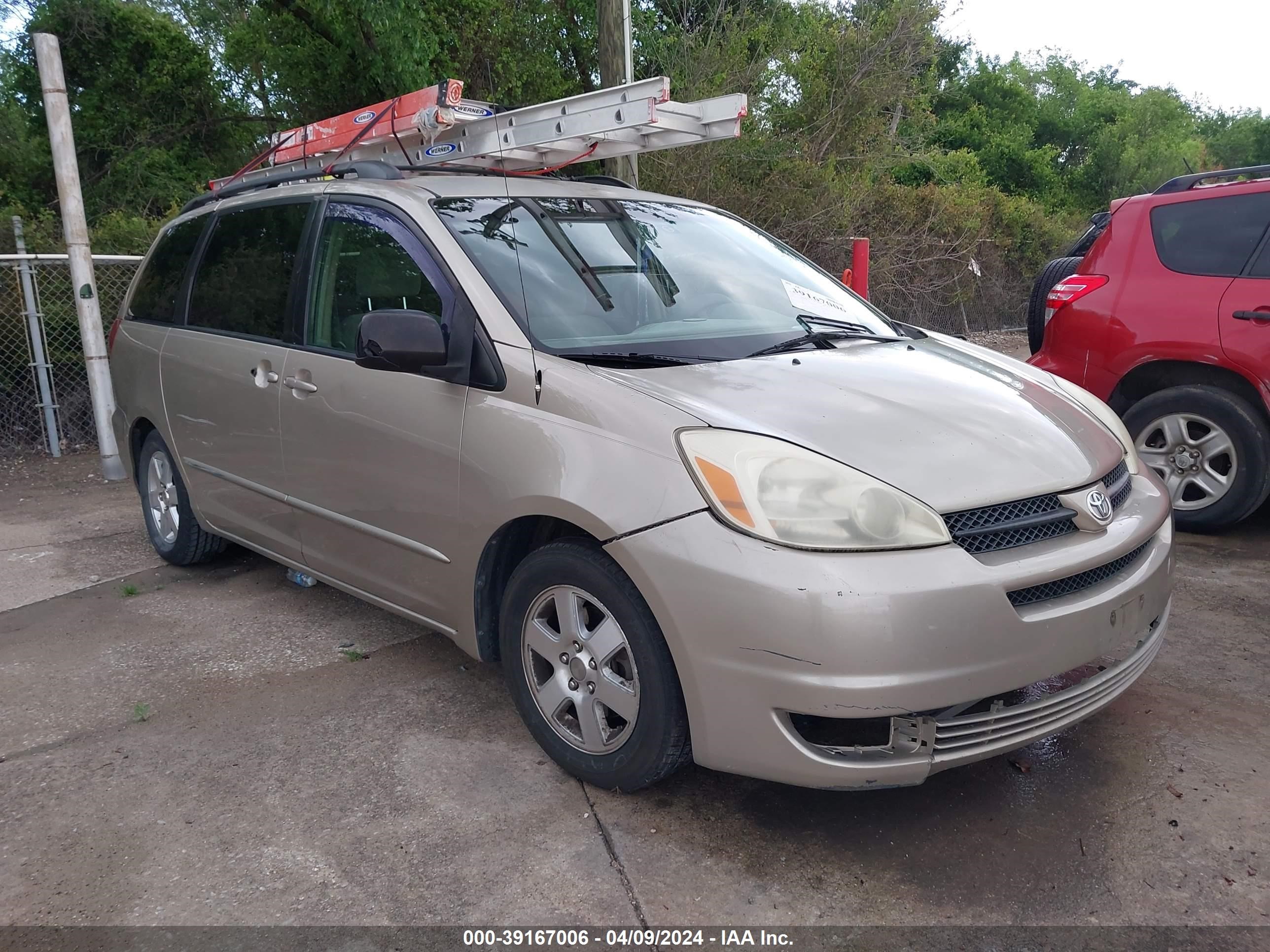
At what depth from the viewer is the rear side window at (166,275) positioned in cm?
479

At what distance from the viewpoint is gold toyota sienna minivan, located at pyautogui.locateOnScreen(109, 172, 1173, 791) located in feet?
7.84

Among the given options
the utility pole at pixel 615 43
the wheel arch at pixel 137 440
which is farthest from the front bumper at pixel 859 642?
the utility pole at pixel 615 43

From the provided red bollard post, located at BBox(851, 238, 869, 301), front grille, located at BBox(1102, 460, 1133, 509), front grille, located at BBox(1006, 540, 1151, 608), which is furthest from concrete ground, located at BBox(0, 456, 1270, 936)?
red bollard post, located at BBox(851, 238, 869, 301)

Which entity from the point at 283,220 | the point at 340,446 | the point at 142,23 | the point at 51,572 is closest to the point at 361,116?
the point at 283,220

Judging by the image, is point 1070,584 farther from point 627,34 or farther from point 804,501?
point 627,34

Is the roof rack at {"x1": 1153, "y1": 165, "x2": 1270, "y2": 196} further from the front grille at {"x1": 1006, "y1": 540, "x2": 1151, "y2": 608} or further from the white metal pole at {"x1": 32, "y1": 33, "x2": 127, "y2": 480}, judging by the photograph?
the white metal pole at {"x1": 32, "y1": 33, "x2": 127, "y2": 480}

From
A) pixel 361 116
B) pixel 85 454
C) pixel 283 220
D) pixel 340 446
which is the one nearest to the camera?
pixel 340 446

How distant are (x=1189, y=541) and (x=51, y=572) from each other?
232 inches

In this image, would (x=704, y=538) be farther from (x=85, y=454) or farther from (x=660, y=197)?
(x=85, y=454)

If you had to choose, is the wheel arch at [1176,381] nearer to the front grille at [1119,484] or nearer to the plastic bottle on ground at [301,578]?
the front grille at [1119,484]

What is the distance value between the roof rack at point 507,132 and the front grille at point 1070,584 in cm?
239

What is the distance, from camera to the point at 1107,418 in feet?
11.2

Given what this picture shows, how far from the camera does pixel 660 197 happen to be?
13.7 ft

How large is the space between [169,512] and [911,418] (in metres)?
3.90
